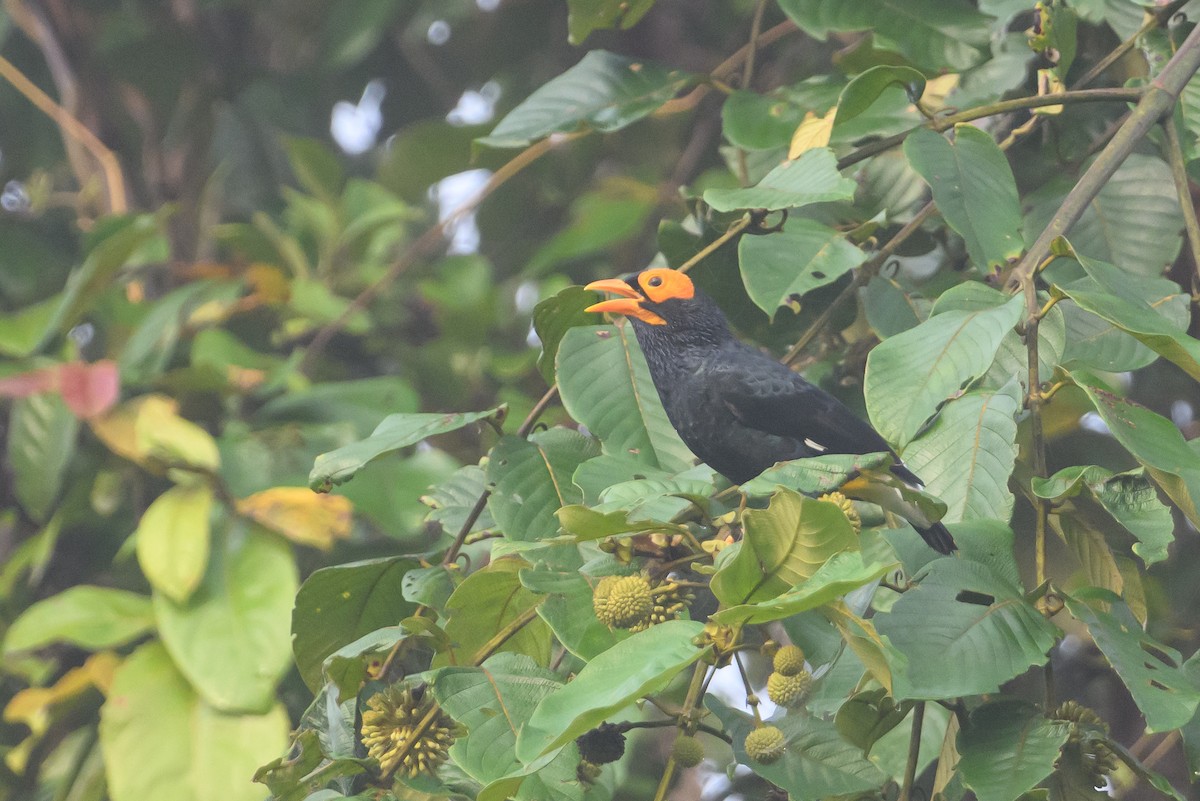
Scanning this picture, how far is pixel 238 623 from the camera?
286 centimetres

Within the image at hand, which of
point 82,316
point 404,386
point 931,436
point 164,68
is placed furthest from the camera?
point 164,68

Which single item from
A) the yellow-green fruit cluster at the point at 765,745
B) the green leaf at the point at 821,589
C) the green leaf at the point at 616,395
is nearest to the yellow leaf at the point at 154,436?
the green leaf at the point at 616,395

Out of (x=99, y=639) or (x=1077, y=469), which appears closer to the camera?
(x=1077, y=469)

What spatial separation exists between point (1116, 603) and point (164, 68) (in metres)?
4.01

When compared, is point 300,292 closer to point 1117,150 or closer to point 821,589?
point 1117,150

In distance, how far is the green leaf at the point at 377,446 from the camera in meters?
1.69

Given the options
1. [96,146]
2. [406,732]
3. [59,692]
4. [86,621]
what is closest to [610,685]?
[406,732]

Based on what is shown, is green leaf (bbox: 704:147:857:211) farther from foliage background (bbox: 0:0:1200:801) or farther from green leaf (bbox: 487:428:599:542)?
green leaf (bbox: 487:428:599:542)

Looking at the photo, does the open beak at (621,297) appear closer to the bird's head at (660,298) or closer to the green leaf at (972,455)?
the bird's head at (660,298)

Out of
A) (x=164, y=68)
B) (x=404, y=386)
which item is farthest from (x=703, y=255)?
(x=164, y=68)

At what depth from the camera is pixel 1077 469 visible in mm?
1522

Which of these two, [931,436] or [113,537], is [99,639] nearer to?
[113,537]

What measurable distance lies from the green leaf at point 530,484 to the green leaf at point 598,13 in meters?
0.90

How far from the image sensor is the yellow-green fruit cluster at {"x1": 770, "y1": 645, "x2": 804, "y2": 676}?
150cm
